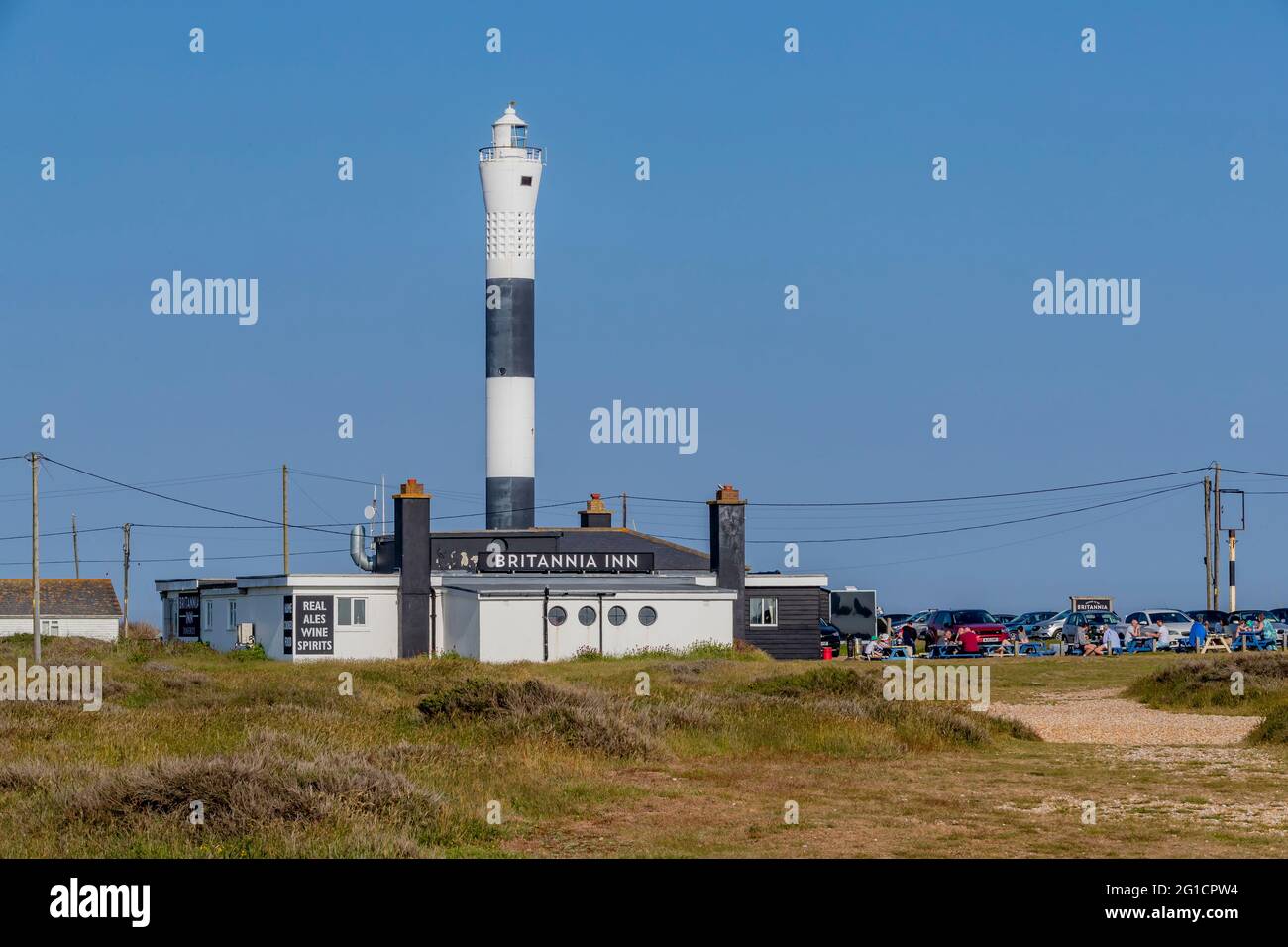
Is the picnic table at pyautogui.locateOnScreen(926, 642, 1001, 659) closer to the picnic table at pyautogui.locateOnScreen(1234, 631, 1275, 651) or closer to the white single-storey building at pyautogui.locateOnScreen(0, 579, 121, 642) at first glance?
the picnic table at pyautogui.locateOnScreen(1234, 631, 1275, 651)

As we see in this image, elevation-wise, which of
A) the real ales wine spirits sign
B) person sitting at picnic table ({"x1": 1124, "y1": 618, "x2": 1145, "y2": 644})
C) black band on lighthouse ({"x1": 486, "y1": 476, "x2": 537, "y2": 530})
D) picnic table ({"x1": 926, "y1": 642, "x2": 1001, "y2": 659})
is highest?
black band on lighthouse ({"x1": 486, "y1": 476, "x2": 537, "y2": 530})

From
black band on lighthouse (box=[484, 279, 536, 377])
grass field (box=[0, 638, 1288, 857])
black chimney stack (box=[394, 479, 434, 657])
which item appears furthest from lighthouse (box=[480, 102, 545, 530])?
grass field (box=[0, 638, 1288, 857])

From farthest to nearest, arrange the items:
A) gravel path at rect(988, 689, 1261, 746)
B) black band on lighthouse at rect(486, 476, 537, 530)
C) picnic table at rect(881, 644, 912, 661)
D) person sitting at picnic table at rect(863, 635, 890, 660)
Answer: black band on lighthouse at rect(486, 476, 537, 530) < person sitting at picnic table at rect(863, 635, 890, 660) < picnic table at rect(881, 644, 912, 661) < gravel path at rect(988, 689, 1261, 746)

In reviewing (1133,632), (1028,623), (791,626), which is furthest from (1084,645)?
(1028,623)

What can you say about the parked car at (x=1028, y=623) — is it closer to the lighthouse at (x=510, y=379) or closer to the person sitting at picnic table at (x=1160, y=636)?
the person sitting at picnic table at (x=1160, y=636)

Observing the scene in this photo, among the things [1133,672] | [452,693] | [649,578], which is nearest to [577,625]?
[649,578]

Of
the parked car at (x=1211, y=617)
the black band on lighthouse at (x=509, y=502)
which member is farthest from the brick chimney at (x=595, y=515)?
the parked car at (x=1211, y=617)
